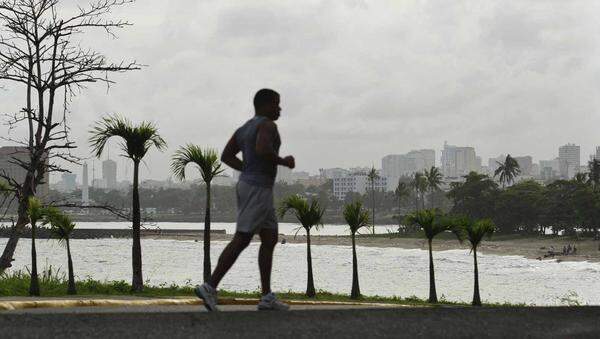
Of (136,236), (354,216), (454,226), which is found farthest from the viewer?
(454,226)

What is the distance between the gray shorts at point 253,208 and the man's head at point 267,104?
1.92 ft

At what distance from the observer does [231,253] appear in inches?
243

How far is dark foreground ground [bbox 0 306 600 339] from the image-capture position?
4.61 m

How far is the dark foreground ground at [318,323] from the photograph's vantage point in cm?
461

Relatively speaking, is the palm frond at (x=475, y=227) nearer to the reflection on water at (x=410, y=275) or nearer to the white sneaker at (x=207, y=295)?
the reflection on water at (x=410, y=275)

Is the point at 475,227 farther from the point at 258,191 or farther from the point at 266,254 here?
the point at 258,191

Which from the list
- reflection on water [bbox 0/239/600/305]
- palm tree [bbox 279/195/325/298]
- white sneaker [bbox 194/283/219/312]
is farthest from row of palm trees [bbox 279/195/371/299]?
reflection on water [bbox 0/239/600/305]

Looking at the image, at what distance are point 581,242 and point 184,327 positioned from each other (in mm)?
112990

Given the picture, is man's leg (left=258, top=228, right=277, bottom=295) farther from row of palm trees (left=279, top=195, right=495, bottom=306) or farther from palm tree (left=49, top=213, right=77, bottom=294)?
row of palm trees (left=279, top=195, right=495, bottom=306)

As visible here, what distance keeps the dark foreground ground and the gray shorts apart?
102 cm

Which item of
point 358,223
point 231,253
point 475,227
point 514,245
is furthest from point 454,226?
point 514,245

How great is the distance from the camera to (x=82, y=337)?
4496 mm

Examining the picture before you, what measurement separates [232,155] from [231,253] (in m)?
0.83

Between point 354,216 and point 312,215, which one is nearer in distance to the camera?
point 312,215
